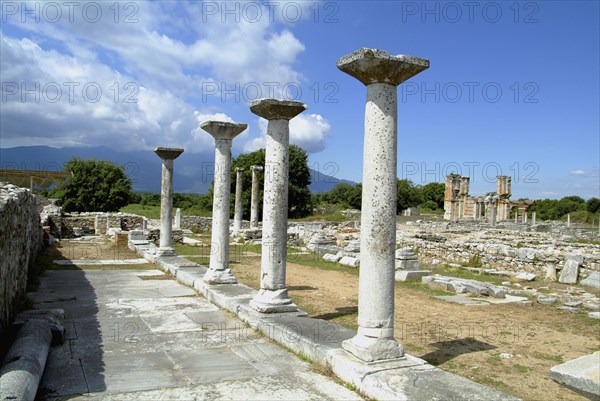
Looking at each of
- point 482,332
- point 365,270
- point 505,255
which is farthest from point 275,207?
point 505,255

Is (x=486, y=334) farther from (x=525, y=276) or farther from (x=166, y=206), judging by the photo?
(x=166, y=206)

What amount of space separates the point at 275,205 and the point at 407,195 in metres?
72.3

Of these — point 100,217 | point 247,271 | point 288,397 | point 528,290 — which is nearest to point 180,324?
point 288,397

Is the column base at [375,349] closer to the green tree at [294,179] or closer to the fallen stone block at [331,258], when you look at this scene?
the fallen stone block at [331,258]

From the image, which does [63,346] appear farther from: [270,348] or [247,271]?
[247,271]

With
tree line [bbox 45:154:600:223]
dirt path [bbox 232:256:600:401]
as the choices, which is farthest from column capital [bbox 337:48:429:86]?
tree line [bbox 45:154:600:223]

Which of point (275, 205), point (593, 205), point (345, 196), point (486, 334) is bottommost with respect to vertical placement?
point (486, 334)

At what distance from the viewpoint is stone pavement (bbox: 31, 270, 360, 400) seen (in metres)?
4.68

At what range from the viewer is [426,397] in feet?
13.3

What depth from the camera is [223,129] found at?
10.4 metres

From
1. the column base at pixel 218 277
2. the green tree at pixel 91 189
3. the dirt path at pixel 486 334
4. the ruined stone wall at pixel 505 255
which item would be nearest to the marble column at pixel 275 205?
the dirt path at pixel 486 334

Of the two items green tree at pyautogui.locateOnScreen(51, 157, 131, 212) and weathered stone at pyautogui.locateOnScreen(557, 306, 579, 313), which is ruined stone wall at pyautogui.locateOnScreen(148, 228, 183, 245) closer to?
weathered stone at pyautogui.locateOnScreen(557, 306, 579, 313)

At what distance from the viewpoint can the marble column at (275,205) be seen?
769 cm

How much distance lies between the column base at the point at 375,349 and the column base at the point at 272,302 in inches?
104
